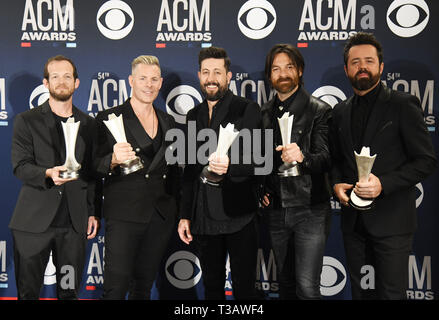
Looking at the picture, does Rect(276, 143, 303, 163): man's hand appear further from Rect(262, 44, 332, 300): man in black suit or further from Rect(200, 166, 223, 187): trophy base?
Rect(200, 166, 223, 187): trophy base

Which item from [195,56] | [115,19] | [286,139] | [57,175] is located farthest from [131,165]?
[115,19]

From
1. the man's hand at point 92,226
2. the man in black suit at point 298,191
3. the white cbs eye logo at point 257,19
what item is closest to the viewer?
the man in black suit at point 298,191

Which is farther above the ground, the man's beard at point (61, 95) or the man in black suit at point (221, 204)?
the man's beard at point (61, 95)

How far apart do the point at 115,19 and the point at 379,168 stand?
235 centimetres

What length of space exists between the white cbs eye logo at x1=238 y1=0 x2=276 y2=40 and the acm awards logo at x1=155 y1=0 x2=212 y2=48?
0.90 feet

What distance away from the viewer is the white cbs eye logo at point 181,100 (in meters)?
3.68

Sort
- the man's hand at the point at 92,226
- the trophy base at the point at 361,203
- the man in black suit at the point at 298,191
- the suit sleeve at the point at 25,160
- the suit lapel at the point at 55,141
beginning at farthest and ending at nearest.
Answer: the man's hand at the point at 92,226, the suit lapel at the point at 55,141, the suit sleeve at the point at 25,160, the man in black suit at the point at 298,191, the trophy base at the point at 361,203

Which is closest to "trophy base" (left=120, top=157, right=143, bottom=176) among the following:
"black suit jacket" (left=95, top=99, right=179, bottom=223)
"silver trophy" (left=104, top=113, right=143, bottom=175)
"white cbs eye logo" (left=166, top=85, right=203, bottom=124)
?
"silver trophy" (left=104, top=113, right=143, bottom=175)

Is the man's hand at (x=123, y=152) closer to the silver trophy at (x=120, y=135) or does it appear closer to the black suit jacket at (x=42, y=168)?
the silver trophy at (x=120, y=135)

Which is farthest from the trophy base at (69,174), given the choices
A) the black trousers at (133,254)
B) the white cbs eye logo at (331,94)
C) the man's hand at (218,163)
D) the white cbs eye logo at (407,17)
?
the white cbs eye logo at (407,17)

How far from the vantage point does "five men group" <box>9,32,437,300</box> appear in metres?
2.65

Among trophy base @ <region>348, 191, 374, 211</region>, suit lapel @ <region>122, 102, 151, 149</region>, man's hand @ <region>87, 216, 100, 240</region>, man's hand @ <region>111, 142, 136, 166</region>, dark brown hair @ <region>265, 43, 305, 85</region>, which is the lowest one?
man's hand @ <region>87, 216, 100, 240</region>

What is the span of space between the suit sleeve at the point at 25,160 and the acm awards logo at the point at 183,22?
126 cm

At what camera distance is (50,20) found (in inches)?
146
